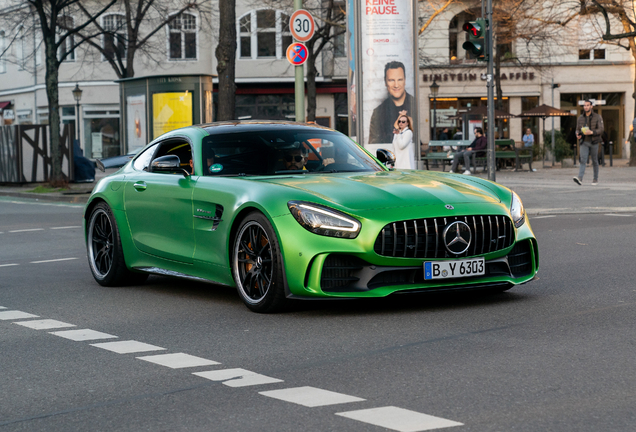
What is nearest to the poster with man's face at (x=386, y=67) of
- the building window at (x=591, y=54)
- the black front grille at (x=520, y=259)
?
the black front grille at (x=520, y=259)

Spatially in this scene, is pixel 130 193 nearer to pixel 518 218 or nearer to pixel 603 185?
pixel 518 218

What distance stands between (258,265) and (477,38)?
41.5 feet

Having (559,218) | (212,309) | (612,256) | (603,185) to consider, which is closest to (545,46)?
(603,185)

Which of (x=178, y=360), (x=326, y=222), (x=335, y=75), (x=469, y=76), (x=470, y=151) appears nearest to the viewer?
(x=178, y=360)

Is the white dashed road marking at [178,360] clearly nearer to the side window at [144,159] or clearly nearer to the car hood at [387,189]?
the car hood at [387,189]

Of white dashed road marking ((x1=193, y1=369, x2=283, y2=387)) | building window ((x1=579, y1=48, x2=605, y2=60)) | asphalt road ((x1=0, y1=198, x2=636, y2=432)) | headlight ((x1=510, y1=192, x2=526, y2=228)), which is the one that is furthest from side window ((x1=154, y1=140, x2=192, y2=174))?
building window ((x1=579, y1=48, x2=605, y2=60))

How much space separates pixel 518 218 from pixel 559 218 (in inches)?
351

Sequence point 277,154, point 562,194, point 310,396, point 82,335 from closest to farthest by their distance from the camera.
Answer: point 310,396 → point 82,335 → point 277,154 → point 562,194

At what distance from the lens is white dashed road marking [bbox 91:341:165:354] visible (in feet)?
20.4

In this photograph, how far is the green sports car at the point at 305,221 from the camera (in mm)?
6961

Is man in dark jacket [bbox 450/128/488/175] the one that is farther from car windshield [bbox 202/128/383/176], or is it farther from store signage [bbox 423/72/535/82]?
car windshield [bbox 202/128/383/176]

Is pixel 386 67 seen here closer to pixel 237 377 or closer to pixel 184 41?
pixel 237 377

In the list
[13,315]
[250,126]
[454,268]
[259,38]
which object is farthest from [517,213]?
[259,38]

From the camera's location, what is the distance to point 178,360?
19.1 ft
